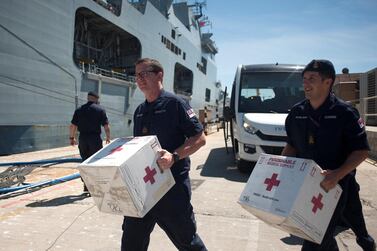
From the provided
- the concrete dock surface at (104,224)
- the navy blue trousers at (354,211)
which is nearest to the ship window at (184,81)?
the concrete dock surface at (104,224)

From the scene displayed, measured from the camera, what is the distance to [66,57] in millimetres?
14938

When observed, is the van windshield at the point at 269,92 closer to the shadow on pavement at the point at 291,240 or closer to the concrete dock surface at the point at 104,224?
the concrete dock surface at the point at 104,224

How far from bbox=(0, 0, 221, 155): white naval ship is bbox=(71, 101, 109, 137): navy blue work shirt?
7.26 metres

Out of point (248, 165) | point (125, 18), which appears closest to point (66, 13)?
point (125, 18)

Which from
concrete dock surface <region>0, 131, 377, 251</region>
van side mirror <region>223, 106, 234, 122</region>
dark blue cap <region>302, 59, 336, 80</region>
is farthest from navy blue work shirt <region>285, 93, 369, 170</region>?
van side mirror <region>223, 106, 234, 122</region>

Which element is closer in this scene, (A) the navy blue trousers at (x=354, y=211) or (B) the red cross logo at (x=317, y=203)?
(B) the red cross logo at (x=317, y=203)

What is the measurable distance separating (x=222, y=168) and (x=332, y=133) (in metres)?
6.46

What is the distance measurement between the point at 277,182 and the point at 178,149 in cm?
67

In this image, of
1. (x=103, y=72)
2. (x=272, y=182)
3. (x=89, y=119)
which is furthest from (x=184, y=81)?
(x=272, y=182)

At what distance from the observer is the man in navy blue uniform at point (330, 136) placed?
7.15 ft

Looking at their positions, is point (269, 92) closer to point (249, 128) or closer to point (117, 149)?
point (249, 128)

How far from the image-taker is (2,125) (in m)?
11.7

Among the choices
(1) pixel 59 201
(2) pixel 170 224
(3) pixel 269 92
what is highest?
(3) pixel 269 92

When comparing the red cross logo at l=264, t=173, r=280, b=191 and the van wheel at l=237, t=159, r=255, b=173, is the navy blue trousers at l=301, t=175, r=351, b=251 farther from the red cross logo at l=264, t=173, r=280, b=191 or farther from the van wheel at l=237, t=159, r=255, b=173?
the van wheel at l=237, t=159, r=255, b=173
